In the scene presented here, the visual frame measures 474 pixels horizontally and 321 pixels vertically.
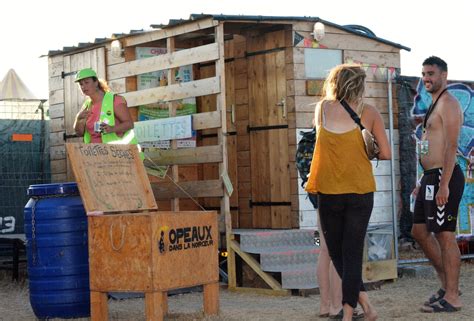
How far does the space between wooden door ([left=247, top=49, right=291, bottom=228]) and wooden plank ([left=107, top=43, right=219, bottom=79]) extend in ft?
3.34

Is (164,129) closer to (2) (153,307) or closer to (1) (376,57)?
(1) (376,57)

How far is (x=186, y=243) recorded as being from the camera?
6.75m

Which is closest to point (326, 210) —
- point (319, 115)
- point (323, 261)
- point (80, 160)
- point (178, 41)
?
point (319, 115)

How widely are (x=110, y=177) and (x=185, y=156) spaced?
8.64 feet

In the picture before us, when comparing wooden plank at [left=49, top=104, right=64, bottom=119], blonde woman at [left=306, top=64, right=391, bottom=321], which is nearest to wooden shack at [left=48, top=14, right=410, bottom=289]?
wooden plank at [left=49, top=104, right=64, bottom=119]

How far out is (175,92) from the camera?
32.4 ft

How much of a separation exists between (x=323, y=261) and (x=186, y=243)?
1.04 metres

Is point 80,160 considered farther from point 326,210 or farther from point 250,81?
point 250,81

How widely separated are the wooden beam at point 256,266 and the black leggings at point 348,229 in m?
2.87

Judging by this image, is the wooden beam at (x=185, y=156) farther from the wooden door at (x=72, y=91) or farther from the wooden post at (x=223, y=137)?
the wooden door at (x=72, y=91)

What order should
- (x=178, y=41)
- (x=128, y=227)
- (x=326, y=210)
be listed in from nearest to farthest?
(x=326, y=210), (x=128, y=227), (x=178, y=41)

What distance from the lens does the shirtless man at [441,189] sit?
7305 mm

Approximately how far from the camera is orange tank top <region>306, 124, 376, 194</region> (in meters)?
5.78

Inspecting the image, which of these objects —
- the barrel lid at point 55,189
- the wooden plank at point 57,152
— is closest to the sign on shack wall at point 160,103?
the wooden plank at point 57,152
